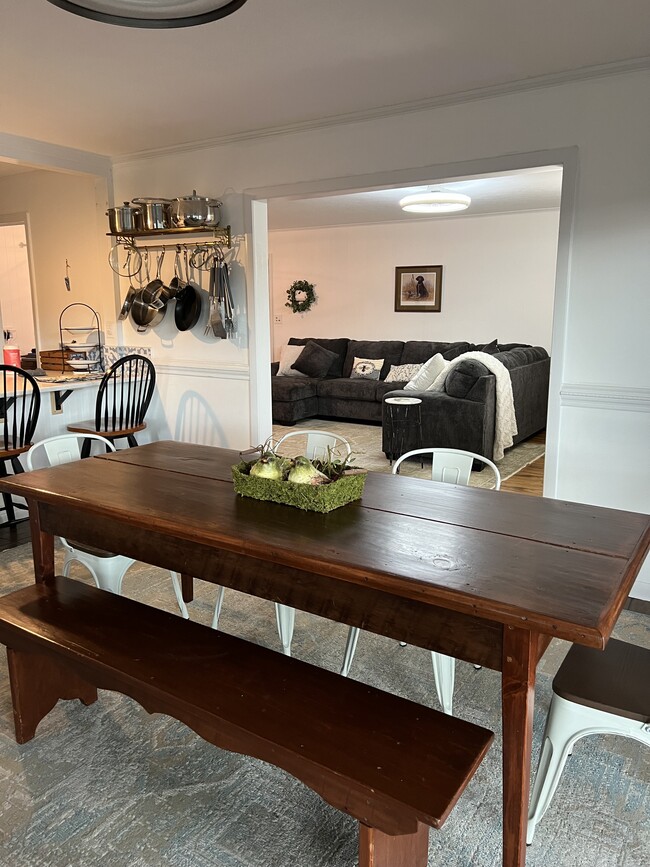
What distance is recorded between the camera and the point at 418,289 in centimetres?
834

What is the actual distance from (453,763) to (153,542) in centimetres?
107

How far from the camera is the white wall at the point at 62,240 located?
5.06 metres

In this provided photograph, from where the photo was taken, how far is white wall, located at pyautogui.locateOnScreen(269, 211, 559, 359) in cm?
761

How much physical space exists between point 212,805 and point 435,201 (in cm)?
534

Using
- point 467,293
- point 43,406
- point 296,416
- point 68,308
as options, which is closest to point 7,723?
point 43,406

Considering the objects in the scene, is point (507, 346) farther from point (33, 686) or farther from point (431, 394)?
point (33, 686)

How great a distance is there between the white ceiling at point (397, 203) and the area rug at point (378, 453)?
2209 millimetres

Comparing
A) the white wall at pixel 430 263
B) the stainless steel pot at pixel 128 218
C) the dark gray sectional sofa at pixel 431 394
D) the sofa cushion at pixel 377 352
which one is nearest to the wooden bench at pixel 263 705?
the stainless steel pot at pixel 128 218

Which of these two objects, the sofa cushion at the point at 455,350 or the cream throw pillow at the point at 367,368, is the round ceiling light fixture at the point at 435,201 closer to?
the sofa cushion at the point at 455,350

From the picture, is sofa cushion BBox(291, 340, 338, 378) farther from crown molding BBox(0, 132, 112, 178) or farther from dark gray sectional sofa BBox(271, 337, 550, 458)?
crown molding BBox(0, 132, 112, 178)

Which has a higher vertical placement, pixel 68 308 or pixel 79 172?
pixel 79 172

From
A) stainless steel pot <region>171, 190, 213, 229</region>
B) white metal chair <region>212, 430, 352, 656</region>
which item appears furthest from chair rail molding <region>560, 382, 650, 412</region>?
stainless steel pot <region>171, 190, 213, 229</region>

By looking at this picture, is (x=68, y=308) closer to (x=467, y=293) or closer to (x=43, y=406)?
(x=43, y=406)

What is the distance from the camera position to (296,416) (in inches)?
291
